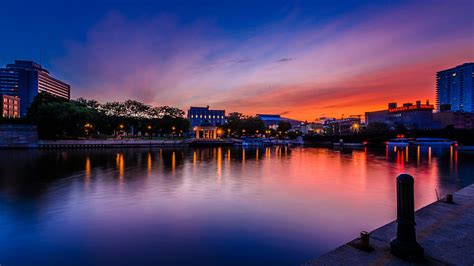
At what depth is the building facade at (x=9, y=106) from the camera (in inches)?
6407

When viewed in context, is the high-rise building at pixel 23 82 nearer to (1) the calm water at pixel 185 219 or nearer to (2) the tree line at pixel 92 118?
(2) the tree line at pixel 92 118

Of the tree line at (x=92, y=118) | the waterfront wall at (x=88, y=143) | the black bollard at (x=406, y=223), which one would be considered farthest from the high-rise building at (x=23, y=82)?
the black bollard at (x=406, y=223)

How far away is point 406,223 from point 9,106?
712 ft

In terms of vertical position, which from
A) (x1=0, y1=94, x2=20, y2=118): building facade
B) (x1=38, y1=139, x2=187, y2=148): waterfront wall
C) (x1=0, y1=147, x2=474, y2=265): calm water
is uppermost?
(x1=0, y1=94, x2=20, y2=118): building facade

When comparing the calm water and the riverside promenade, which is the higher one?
the riverside promenade

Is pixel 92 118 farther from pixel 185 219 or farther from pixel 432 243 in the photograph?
pixel 432 243

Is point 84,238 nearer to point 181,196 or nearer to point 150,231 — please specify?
point 150,231

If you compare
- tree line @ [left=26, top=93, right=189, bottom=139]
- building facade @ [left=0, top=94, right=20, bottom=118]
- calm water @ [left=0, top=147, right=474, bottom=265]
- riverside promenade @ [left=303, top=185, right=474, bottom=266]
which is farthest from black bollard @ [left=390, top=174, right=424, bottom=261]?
building facade @ [left=0, top=94, right=20, bottom=118]

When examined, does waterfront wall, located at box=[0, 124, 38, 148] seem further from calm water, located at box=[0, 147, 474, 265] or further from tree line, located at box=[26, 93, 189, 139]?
calm water, located at box=[0, 147, 474, 265]

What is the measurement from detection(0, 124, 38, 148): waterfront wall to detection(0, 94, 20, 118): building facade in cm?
10054

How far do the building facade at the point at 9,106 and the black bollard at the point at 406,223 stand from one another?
20170 cm

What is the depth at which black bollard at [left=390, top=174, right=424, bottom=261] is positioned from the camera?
21.2 ft

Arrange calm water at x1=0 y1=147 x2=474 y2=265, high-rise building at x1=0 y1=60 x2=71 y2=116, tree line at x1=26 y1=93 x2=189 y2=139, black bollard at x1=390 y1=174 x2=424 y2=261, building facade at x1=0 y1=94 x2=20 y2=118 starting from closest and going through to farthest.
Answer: black bollard at x1=390 y1=174 x2=424 y2=261 → calm water at x1=0 y1=147 x2=474 y2=265 → tree line at x1=26 y1=93 x2=189 y2=139 → building facade at x1=0 y1=94 x2=20 y2=118 → high-rise building at x1=0 y1=60 x2=71 y2=116

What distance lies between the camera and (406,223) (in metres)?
6.52
